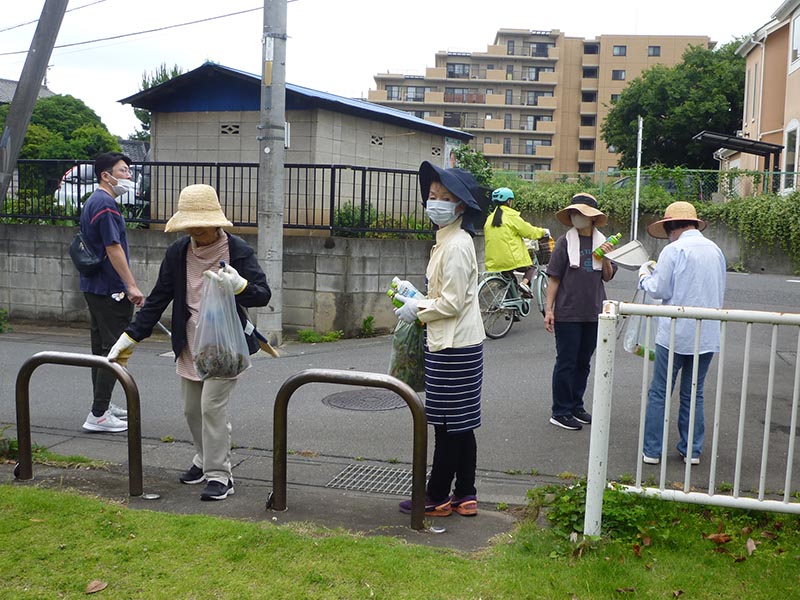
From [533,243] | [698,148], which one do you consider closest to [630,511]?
[533,243]

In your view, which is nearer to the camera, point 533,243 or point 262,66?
point 262,66

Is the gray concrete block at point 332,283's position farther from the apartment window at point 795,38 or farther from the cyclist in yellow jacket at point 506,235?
the apartment window at point 795,38

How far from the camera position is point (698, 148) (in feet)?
133

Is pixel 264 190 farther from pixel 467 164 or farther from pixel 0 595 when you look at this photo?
pixel 467 164

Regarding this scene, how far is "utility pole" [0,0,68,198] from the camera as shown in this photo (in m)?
4.96

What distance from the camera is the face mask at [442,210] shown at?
4.21 metres

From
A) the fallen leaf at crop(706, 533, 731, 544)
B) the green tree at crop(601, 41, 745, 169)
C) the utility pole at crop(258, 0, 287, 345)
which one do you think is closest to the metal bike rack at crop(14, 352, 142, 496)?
the fallen leaf at crop(706, 533, 731, 544)

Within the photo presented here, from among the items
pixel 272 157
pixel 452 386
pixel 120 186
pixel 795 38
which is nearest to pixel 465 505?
pixel 452 386

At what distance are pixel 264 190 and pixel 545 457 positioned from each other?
205 inches

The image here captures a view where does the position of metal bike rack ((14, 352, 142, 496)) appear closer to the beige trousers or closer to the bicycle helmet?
the beige trousers

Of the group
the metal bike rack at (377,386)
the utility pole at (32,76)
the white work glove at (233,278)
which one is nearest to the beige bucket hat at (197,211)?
the white work glove at (233,278)

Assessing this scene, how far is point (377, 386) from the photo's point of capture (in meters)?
4.14

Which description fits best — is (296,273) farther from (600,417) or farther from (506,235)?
(600,417)

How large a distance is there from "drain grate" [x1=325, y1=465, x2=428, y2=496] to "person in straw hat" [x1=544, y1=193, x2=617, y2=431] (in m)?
1.64
